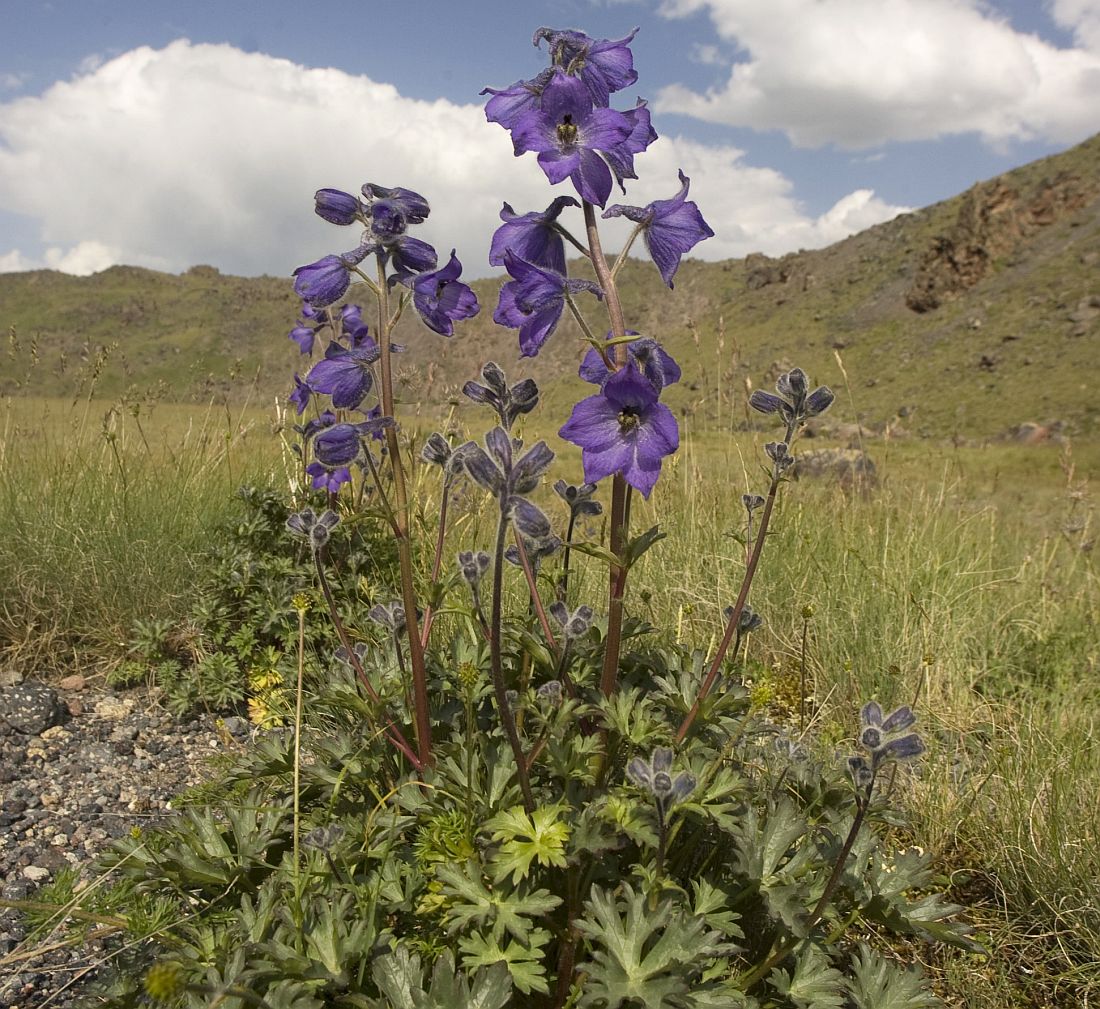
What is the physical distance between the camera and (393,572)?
4.34 meters

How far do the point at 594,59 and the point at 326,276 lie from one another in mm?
950

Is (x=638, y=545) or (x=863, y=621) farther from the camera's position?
(x=863, y=621)

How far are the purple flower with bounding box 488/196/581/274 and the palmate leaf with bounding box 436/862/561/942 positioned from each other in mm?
1516

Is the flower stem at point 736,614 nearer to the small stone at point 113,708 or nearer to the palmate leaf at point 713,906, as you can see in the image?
the palmate leaf at point 713,906

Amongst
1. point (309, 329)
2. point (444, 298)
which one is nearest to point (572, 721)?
point (444, 298)

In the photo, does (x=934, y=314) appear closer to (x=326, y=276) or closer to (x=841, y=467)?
(x=841, y=467)

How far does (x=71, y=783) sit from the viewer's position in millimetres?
3201

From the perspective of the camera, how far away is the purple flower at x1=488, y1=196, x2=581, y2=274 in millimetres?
2020

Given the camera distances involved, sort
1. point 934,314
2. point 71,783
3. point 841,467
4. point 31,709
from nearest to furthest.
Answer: point 71,783, point 31,709, point 841,467, point 934,314

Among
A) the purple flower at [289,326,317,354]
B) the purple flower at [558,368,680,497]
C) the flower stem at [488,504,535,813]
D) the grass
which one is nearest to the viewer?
the flower stem at [488,504,535,813]

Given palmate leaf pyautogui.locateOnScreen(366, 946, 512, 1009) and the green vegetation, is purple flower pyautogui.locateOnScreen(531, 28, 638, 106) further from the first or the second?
palmate leaf pyautogui.locateOnScreen(366, 946, 512, 1009)

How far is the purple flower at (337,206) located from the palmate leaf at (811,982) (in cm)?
237

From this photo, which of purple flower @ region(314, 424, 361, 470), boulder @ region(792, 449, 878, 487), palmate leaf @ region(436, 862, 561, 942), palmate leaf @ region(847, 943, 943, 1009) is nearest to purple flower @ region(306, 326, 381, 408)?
purple flower @ region(314, 424, 361, 470)

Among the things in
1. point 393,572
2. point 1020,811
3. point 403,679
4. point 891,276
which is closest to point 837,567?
point 1020,811
